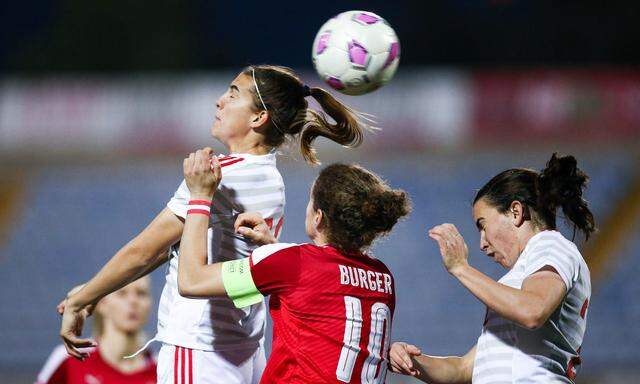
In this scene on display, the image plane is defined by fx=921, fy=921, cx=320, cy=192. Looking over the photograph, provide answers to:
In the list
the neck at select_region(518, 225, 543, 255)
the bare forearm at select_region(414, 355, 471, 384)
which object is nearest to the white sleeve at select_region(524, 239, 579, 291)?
the neck at select_region(518, 225, 543, 255)

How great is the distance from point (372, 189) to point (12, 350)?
10138 mm

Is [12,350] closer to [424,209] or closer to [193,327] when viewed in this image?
[424,209]

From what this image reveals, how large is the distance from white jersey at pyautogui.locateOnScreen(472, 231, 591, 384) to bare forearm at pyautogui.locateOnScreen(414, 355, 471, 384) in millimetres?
264

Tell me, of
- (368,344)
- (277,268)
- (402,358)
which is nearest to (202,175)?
(277,268)

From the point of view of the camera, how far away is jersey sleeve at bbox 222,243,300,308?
123 inches

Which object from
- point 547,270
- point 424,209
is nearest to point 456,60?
point 424,209

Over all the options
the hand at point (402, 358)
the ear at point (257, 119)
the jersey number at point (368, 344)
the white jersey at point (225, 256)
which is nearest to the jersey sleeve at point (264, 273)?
the jersey number at point (368, 344)

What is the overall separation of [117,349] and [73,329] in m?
1.71

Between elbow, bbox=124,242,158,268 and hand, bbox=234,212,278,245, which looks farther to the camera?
elbow, bbox=124,242,158,268

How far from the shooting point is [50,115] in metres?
14.6

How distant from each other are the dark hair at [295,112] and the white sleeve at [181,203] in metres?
0.44

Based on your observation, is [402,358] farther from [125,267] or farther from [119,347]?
[119,347]

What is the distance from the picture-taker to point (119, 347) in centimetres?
525

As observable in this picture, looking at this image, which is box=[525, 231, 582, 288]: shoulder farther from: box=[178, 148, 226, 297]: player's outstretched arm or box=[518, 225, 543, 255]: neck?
box=[178, 148, 226, 297]: player's outstretched arm
